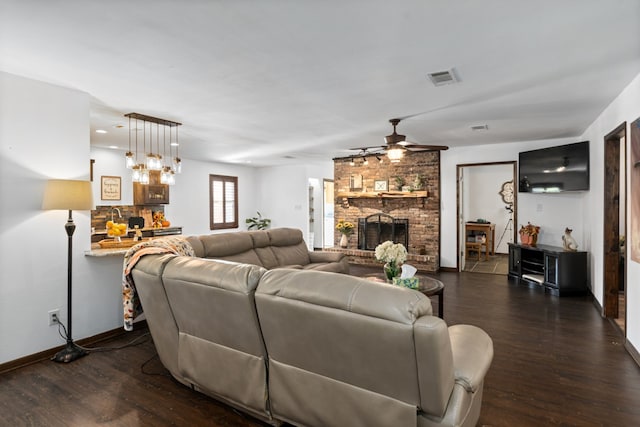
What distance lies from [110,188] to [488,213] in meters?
8.78

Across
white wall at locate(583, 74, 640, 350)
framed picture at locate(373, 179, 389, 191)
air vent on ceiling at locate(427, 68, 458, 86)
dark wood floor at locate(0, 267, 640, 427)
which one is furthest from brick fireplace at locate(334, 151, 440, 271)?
air vent on ceiling at locate(427, 68, 458, 86)

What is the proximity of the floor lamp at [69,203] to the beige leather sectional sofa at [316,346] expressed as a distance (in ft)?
3.95

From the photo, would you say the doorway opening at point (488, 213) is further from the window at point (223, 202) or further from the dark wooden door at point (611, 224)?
the window at point (223, 202)

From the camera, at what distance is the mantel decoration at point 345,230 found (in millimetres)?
7848

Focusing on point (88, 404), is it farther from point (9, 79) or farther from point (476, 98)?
point (476, 98)

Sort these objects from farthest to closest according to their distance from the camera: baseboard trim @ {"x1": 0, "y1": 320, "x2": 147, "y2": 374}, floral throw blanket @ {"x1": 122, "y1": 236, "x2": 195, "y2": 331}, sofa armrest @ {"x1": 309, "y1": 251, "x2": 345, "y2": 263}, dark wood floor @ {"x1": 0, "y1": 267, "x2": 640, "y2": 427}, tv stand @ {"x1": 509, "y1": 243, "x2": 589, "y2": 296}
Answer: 1. sofa armrest @ {"x1": 309, "y1": 251, "x2": 345, "y2": 263}
2. tv stand @ {"x1": 509, "y1": 243, "x2": 589, "y2": 296}
3. baseboard trim @ {"x1": 0, "y1": 320, "x2": 147, "y2": 374}
4. floral throw blanket @ {"x1": 122, "y1": 236, "x2": 195, "y2": 331}
5. dark wood floor @ {"x1": 0, "y1": 267, "x2": 640, "y2": 427}

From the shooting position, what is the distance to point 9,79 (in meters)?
2.95

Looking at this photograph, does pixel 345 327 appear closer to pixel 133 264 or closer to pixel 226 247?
pixel 133 264

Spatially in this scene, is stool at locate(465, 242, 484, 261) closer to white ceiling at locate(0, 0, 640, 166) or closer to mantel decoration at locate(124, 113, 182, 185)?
white ceiling at locate(0, 0, 640, 166)

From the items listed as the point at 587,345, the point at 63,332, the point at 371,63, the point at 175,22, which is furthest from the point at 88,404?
the point at 587,345

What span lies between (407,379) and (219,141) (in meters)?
5.37

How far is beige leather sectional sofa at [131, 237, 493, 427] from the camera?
57.4 inches

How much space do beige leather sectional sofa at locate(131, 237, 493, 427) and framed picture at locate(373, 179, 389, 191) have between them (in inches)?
223

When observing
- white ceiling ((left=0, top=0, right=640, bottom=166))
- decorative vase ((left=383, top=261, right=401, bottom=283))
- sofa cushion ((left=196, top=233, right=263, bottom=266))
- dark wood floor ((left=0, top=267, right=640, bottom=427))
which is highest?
white ceiling ((left=0, top=0, right=640, bottom=166))
